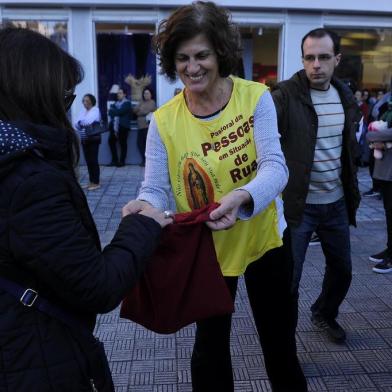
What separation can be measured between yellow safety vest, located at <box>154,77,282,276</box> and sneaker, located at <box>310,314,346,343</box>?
1572 millimetres

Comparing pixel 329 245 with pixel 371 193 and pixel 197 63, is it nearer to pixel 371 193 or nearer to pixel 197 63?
pixel 197 63

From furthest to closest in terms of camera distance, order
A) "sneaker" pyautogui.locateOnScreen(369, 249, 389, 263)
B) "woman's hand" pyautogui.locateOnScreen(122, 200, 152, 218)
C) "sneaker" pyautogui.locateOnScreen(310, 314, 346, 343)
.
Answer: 1. "sneaker" pyautogui.locateOnScreen(369, 249, 389, 263)
2. "sneaker" pyautogui.locateOnScreen(310, 314, 346, 343)
3. "woman's hand" pyautogui.locateOnScreen(122, 200, 152, 218)

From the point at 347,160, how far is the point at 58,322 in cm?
231

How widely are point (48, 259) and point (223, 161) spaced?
1.05 metres

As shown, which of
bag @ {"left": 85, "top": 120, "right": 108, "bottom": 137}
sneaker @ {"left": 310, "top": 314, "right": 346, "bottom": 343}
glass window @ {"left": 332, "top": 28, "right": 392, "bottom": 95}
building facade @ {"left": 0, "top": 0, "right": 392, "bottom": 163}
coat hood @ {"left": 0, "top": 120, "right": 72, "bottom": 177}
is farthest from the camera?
glass window @ {"left": 332, "top": 28, "right": 392, "bottom": 95}

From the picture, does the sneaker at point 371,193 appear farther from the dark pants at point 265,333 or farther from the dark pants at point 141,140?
the dark pants at point 265,333

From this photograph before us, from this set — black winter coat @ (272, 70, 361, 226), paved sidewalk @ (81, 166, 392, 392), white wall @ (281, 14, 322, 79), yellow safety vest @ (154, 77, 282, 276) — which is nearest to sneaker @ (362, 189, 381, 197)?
paved sidewalk @ (81, 166, 392, 392)

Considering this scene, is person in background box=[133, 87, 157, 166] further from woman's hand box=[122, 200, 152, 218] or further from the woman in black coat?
the woman in black coat

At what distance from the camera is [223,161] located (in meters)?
2.20

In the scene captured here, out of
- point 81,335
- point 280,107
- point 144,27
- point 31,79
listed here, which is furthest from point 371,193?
point 31,79

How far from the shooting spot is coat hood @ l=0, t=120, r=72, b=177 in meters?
1.32

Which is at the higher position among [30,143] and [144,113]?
[30,143]

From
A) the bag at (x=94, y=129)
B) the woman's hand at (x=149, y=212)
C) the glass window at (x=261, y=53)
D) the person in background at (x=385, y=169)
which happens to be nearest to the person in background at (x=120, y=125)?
the bag at (x=94, y=129)

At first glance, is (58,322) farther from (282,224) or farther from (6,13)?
(6,13)
